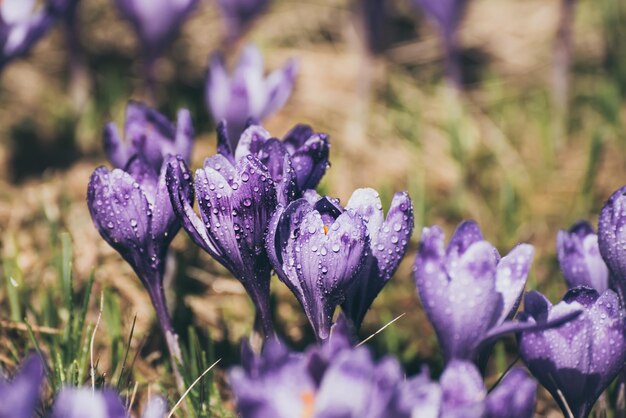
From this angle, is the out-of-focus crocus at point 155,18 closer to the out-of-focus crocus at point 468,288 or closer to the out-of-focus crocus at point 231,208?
the out-of-focus crocus at point 231,208

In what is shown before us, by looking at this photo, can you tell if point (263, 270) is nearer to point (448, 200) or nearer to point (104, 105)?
point (448, 200)

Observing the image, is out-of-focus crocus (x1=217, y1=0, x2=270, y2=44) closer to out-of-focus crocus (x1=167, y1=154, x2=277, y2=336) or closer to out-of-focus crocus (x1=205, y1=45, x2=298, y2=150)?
out-of-focus crocus (x1=205, y1=45, x2=298, y2=150)

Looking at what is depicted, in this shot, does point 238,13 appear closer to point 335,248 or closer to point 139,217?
point 139,217

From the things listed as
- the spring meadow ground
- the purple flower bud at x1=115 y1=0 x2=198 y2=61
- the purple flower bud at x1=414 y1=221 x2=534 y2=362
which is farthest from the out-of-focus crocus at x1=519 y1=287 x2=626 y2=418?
the purple flower bud at x1=115 y1=0 x2=198 y2=61

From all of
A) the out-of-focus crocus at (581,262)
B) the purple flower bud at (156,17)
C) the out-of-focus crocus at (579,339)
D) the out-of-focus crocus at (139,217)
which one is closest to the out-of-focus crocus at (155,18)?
the purple flower bud at (156,17)

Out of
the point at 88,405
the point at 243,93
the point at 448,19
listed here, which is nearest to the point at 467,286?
the point at 88,405

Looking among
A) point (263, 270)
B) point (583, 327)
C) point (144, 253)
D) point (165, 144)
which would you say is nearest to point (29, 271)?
point (165, 144)

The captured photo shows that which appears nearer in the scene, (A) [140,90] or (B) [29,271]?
(B) [29,271]
